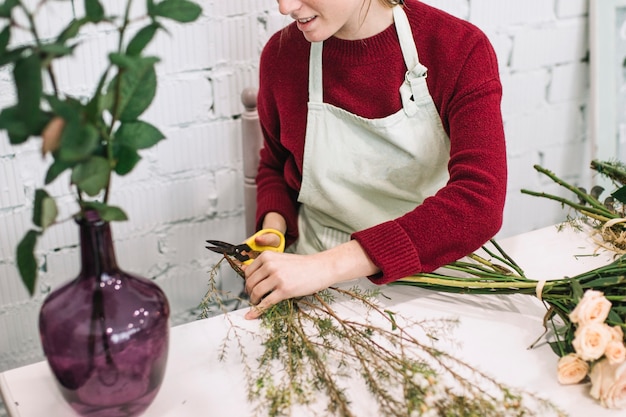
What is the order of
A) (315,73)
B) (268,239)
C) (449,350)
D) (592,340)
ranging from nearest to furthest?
(592,340) < (449,350) < (268,239) < (315,73)

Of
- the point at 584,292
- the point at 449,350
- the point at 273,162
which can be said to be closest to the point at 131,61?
the point at 449,350

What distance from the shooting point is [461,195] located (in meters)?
1.08

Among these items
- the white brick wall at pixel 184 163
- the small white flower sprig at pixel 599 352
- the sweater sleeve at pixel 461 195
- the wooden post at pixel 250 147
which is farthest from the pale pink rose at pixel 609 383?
the white brick wall at pixel 184 163

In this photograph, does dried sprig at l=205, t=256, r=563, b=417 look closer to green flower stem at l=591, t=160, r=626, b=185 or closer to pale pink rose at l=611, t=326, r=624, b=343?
pale pink rose at l=611, t=326, r=624, b=343

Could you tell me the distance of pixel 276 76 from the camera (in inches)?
52.0

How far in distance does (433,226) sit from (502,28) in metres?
0.84

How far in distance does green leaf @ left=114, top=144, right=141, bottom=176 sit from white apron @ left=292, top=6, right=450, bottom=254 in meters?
0.58

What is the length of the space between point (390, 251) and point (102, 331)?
444mm

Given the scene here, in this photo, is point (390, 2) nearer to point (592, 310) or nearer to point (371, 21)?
point (371, 21)

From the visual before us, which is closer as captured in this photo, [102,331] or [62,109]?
[62,109]

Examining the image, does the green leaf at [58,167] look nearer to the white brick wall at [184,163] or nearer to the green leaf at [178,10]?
the green leaf at [178,10]

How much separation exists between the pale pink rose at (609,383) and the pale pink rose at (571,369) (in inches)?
0.6

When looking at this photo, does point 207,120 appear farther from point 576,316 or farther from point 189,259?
point 576,316

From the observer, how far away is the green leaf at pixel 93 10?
2.21ft
